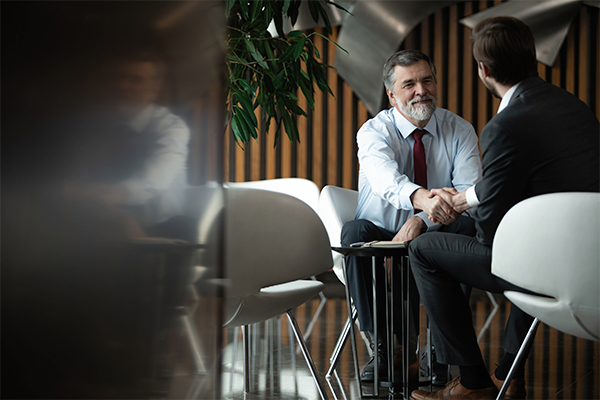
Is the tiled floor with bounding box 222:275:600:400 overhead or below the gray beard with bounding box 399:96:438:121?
below

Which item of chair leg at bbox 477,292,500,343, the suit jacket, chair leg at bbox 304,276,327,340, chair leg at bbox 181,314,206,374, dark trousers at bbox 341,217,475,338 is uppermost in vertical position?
the suit jacket

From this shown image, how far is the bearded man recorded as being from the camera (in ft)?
6.72

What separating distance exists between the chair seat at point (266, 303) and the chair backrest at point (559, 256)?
1.93ft

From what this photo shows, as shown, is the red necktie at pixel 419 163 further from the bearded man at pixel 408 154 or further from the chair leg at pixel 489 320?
the chair leg at pixel 489 320

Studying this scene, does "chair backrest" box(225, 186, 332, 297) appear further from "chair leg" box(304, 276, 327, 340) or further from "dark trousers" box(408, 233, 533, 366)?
"chair leg" box(304, 276, 327, 340)

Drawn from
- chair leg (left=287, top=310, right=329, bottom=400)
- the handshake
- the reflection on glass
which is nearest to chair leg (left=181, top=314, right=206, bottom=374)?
the reflection on glass

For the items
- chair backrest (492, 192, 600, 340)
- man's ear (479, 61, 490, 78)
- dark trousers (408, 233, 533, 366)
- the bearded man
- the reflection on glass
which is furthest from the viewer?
the bearded man

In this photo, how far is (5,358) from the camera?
21 cm

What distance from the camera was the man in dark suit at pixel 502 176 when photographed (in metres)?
1.41

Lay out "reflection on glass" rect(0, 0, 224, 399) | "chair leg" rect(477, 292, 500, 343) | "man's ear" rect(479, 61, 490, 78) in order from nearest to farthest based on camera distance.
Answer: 1. "reflection on glass" rect(0, 0, 224, 399)
2. "man's ear" rect(479, 61, 490, 78)
3. "chair leg" rect(477, 292, 500, 343)

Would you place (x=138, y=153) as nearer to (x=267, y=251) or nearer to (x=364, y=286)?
(x=267, y=251)

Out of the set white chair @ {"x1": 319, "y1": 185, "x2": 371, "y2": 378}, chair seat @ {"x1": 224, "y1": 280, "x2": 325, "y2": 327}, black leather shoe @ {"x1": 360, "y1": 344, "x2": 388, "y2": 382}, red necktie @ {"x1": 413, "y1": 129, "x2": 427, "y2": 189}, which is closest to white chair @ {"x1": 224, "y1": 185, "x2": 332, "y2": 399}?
chair seat @ {"x1": 224, "y1": 280, "x2": 325, "y2": 327}

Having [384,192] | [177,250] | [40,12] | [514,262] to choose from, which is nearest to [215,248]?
[177,250]

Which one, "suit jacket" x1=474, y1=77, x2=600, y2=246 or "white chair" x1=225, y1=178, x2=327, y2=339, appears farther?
"white chair" x1=225, y1=178, x2=327, y2=339
